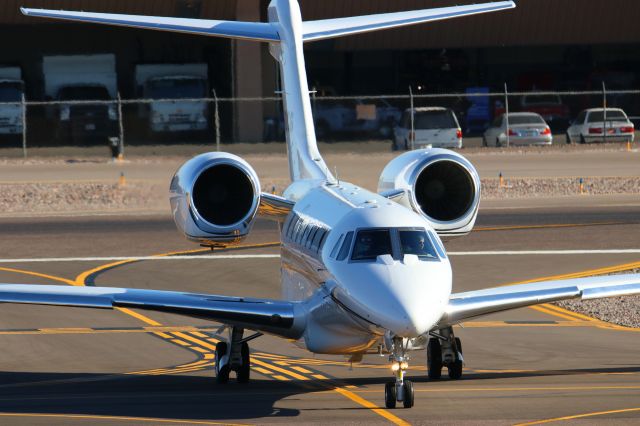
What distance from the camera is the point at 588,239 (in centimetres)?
4091

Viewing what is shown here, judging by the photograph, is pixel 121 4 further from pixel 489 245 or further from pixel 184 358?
pixel 184 358

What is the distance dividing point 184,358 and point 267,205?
3.24 meters

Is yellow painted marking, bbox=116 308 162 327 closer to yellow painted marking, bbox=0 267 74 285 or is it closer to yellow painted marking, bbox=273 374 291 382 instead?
yellow painted marking, bbox=0 267 74 285

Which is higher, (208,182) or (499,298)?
(208,182)

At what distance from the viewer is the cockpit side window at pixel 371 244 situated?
→ 1911cm

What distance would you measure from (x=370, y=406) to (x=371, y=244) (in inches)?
95.0

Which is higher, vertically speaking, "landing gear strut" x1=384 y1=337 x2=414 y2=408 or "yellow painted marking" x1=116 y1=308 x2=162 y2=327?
"landing gear strut" x1=384 y1=337 x2=414 y2=408

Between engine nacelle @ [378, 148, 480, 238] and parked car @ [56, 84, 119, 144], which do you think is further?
parked car @ [56, 84, 119, 144]

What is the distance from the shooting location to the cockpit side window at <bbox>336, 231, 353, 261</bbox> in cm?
1939

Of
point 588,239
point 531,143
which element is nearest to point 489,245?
point 588,239

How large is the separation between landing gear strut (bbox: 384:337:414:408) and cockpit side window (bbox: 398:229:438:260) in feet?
4.85

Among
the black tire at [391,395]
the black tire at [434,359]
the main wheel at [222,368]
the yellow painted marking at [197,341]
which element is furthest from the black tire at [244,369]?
the black tire at [391,395]

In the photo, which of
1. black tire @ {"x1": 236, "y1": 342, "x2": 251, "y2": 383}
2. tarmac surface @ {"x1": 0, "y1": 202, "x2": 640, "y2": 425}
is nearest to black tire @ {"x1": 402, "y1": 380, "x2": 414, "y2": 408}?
tarmac surface @ {"x1": 0, "y1": 202, "x2": 640, "y2": 425}

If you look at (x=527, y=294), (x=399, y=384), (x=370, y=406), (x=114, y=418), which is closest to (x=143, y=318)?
(x=114, y=418)
